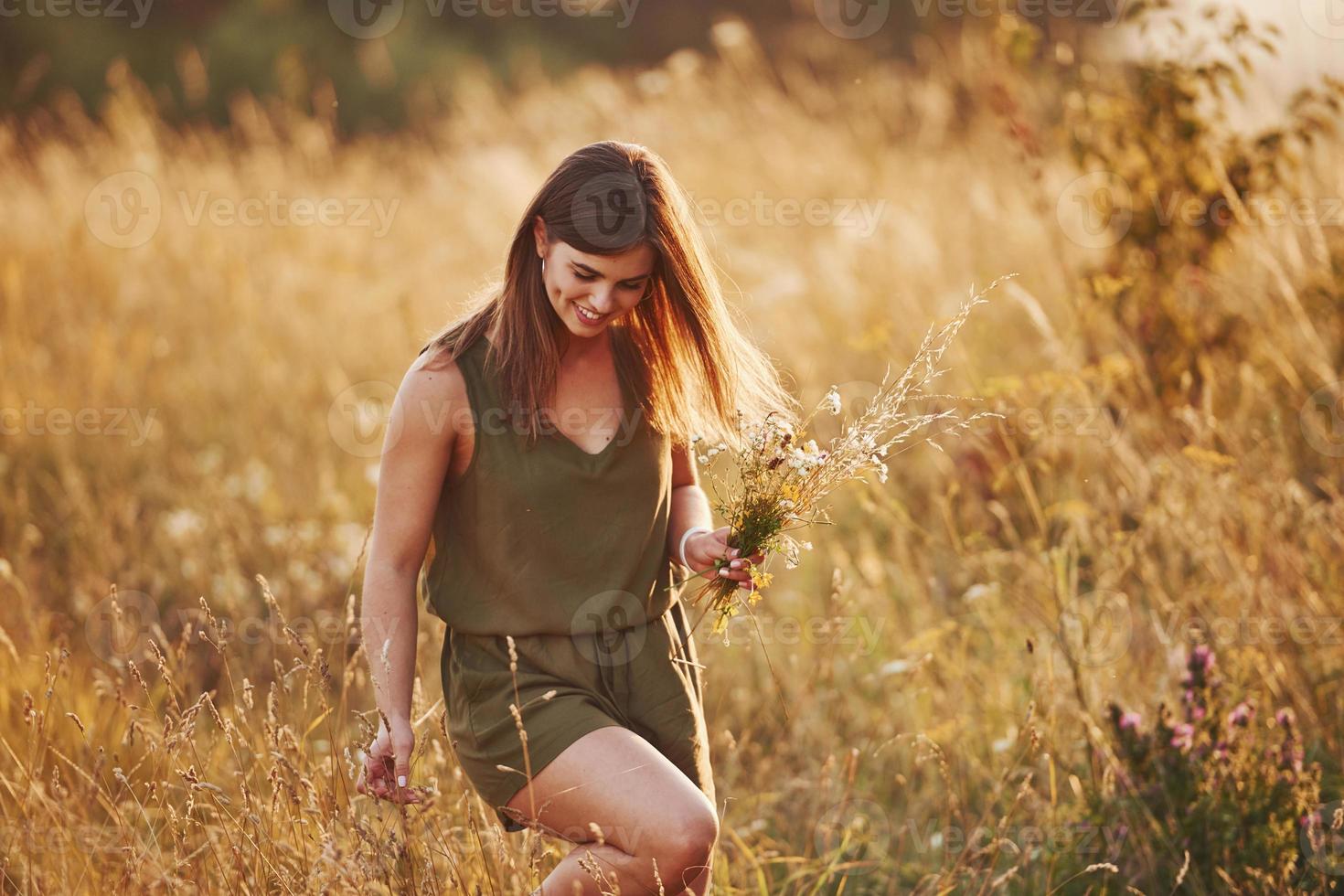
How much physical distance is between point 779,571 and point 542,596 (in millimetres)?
2459

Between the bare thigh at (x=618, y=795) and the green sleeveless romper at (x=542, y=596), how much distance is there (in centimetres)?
8

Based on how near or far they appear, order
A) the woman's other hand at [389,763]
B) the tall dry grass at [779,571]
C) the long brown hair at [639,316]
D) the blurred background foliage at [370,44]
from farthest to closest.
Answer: the blurred background foliage at [370,44] < the tall dry grass at [779,571] < the long brown hair at [639,316] < the woman's other hand at [389,763]

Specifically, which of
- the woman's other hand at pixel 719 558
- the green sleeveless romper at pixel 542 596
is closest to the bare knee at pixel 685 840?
the green sleeveless romper at pixel 542 596

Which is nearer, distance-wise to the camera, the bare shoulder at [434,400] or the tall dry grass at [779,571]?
the bare shoulder at [434,400]

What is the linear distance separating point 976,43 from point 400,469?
6268mm

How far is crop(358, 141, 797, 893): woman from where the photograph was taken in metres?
2.24

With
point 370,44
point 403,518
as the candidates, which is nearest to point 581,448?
point 403,518

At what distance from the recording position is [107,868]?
106 inches

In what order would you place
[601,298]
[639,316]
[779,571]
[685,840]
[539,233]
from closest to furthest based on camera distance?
[685,840], [601,298], [539,233], [639,316], [779,571]

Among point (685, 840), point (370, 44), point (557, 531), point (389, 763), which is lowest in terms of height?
point (685, 840)

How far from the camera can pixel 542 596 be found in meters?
2.34

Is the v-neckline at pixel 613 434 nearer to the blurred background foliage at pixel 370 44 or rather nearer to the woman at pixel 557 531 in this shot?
the woman at pixel 557 531

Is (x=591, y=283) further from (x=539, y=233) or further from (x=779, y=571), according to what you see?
(x=779, y=571)

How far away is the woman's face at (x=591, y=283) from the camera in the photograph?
230cm
